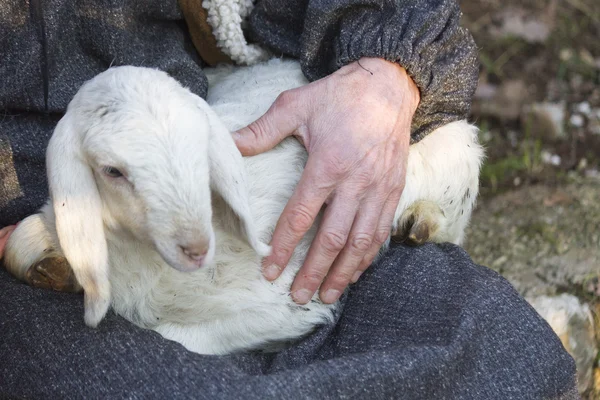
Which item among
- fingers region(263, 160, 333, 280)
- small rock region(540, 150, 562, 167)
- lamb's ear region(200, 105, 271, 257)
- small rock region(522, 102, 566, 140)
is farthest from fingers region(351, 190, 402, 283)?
small rock region(522, 102, 566, 140)

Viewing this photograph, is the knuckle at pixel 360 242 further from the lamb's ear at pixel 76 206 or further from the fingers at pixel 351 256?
the lamb's ear at pixel 76 206

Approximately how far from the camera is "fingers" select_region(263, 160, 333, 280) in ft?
7.13

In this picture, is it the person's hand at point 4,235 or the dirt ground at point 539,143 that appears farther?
the dirt ground at point 539,143

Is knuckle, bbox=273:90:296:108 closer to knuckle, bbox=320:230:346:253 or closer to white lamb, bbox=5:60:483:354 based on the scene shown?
white lamb, bbox=5:60:483:354

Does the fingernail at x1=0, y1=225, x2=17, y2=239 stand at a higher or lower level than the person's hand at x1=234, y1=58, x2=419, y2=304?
lower

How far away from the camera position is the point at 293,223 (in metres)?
2.17

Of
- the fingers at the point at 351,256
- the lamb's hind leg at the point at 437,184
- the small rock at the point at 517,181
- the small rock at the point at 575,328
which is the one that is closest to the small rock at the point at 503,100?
the small rock at the point at 517,181

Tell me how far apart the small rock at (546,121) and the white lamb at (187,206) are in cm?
145

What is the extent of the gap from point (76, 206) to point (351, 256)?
79cm

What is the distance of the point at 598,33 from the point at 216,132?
3.38 meters

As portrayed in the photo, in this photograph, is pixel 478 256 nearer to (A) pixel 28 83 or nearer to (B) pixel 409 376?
(B) pixel 409 376

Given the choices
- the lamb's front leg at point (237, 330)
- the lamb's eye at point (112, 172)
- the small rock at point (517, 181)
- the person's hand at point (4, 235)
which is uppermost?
the lamb's eye at point (112, 172)

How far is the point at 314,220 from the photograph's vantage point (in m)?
2.31

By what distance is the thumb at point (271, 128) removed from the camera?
222 centimetres
